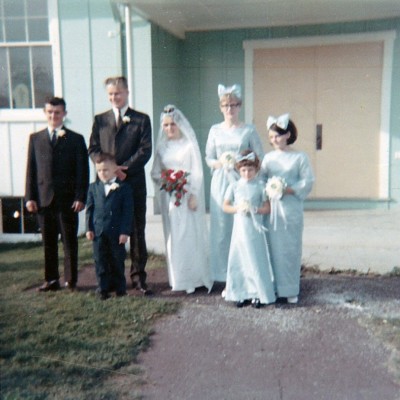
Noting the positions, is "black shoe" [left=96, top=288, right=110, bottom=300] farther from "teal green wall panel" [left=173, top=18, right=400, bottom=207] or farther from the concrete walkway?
"teal green wall panel" [left=173, top=18, right=400, bottom=207]

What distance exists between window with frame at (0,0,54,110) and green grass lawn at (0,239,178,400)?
3.32 metres

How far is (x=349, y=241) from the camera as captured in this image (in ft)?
22.0

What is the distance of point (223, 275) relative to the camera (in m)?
5.59

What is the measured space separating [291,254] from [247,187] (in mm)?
719

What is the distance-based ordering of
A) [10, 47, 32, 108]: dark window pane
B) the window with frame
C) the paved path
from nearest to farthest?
the paved path
the window with frame
[10, 47, 32, 108]: dark window pane

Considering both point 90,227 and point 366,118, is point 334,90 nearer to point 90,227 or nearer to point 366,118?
point 366,118

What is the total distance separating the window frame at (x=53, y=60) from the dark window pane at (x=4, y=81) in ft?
0.24

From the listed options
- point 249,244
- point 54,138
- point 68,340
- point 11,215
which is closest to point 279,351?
point 249,244

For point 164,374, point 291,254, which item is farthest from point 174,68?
point 164,374

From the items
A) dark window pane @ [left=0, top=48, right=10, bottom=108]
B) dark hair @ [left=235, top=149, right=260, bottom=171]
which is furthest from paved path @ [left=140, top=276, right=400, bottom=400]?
Answer: dark window pane @ [left=0, top=48, right=10, bottom=108]

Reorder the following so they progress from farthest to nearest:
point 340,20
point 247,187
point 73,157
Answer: point 340,20
point 73,157
point 247,187

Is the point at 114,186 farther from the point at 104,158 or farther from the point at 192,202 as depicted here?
the point at 192,202

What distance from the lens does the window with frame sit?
8.08m

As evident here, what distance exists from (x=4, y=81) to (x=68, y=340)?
17.2ft
